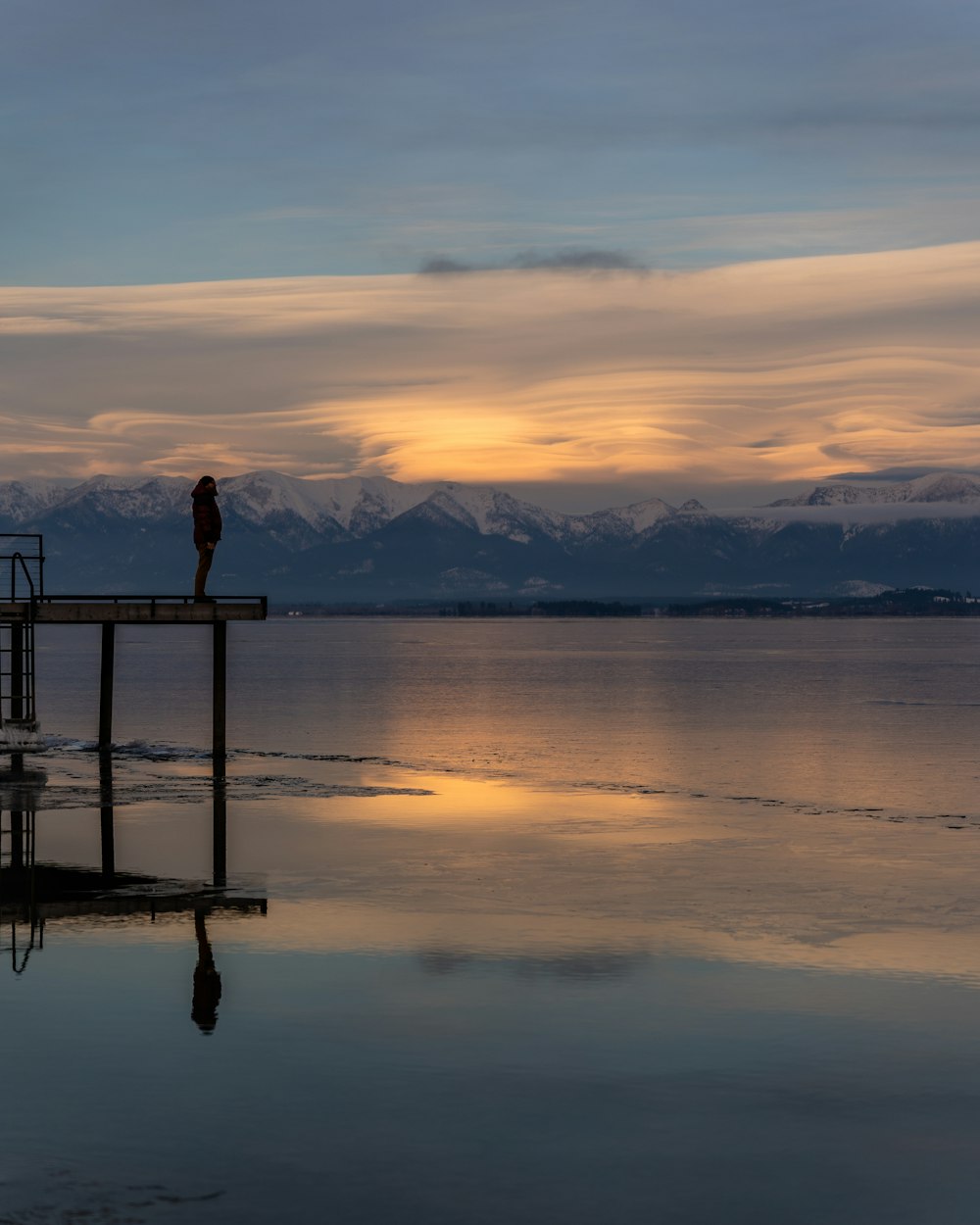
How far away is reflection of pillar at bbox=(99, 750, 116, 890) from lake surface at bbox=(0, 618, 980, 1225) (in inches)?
7.9

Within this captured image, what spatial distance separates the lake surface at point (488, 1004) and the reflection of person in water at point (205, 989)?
5 centimetres

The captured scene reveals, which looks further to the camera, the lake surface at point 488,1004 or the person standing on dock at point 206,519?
the person standing on dock at point 206,519

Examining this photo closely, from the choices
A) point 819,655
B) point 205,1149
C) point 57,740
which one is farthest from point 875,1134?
point 819,655

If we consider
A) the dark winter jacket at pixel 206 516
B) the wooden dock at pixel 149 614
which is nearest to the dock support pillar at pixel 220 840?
the wooden dock at pixel 149 614

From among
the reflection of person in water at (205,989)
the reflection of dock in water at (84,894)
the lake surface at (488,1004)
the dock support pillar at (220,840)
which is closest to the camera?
the lake surface at (488,1004)

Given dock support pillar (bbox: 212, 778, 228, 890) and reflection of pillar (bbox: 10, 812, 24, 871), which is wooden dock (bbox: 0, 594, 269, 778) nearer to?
dock support pillar (bbox: 212, 778, 228, 890)

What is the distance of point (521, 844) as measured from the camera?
31.2 meters

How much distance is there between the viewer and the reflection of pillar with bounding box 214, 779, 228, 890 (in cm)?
2627

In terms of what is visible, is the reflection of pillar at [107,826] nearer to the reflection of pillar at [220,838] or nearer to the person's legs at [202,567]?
the reflection of pillar at [220,838]

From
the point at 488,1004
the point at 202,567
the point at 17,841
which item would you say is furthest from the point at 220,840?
the point at 202,567

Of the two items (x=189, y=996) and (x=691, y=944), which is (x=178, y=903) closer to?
(x=189, y=996)

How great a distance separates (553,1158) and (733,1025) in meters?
4.40

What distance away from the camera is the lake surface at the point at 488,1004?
1275cm

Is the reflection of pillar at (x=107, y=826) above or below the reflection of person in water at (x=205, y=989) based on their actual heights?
below
